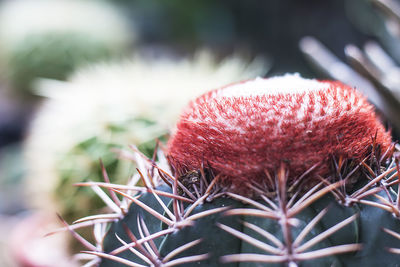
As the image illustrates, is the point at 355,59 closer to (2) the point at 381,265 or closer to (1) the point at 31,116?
(2) the point at 381,265

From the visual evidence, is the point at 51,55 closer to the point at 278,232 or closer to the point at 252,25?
the point at 278,232

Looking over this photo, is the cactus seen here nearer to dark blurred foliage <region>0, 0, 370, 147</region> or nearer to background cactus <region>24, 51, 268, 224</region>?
background cactus <region>24, 51, 268, 224</region>

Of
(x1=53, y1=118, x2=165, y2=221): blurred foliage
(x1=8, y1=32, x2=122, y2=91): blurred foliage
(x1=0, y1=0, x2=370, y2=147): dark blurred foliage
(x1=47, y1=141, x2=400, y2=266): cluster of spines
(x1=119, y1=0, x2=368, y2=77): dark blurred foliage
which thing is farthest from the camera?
(x1=119, y1=0, x2=368, y2=77): dark blurred foliage

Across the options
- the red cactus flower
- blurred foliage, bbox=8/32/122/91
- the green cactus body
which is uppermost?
the red cactus flower

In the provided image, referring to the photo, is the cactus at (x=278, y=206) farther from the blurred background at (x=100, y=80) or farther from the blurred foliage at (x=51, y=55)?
the blurred foliage at (x=51, y=55)

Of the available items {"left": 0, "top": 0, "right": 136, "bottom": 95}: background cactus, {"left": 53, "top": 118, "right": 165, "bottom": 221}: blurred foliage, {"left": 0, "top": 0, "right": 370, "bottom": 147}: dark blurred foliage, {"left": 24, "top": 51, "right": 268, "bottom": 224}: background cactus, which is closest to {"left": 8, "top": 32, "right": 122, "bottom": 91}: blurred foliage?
{"left": 0, "top": 0, "right": 136, "bottom": 95}: background cactus

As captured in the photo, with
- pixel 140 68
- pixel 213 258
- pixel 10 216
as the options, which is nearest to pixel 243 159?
pixel 213 258

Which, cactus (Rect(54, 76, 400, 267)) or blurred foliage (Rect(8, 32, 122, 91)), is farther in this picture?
blurred foliage (Rect(8, 32, 122, 91))
